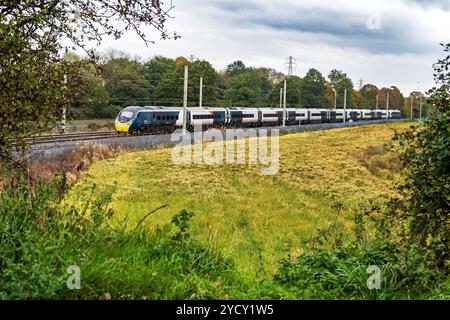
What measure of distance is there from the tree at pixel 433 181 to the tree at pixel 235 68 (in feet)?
167

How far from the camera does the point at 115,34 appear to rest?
21.3 ft

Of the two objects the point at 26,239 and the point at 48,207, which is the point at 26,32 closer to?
the point at 48,207

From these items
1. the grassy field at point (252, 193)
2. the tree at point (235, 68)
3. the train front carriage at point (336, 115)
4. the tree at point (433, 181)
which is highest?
the tree at point (235, 68)

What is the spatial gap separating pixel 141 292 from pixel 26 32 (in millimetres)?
3877

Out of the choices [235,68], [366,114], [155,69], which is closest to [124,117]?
[155,69]

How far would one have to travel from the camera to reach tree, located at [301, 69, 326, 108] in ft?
208

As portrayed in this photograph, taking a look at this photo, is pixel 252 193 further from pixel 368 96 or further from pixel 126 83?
pixel 368 96

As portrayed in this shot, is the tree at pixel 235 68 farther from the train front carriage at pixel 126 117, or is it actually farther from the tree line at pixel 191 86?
the train front carriage at pixel 126 117

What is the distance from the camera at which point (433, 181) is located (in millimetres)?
5508

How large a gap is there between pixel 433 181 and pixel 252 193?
10.5 metres

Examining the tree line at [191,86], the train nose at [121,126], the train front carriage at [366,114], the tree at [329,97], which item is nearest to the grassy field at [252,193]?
the tree line at [191,86]

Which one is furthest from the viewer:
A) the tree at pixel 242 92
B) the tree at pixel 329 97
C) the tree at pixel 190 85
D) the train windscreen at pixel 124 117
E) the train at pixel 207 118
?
the tree at pixel 329 97

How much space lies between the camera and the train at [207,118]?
30.5 m
